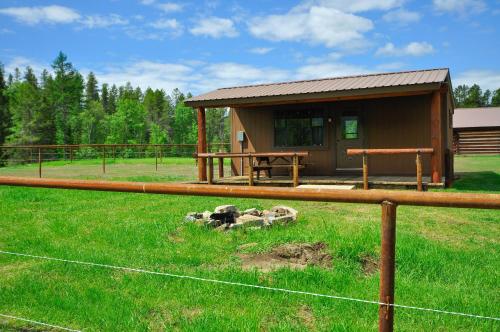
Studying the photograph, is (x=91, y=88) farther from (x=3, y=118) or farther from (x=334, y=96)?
(x=334, y=96)

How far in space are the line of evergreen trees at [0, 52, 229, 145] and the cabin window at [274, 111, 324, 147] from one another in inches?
1793

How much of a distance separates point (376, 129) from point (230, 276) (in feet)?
35.6

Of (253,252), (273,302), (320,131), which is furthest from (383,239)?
(320,131)

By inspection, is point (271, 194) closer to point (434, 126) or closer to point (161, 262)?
point (161, 262)

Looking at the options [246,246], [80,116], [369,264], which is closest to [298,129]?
[246,246]

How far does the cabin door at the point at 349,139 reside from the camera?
14156 mm

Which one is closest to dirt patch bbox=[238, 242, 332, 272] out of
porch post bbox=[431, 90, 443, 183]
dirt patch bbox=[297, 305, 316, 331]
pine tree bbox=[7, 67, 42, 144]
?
dirt patch bbox=[297, 305, 316, 331]

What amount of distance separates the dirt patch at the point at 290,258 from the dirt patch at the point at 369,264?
1.09ft

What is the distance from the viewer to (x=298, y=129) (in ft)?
48.9

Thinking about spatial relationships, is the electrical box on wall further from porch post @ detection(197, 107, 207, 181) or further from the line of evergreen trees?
the line of evergreen trees

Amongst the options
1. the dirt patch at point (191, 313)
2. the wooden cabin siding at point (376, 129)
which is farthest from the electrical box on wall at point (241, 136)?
the dirt patch at point (191, 313)

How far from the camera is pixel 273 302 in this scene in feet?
11.5

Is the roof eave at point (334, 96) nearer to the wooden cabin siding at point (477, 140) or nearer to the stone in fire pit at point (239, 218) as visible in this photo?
the stone in fire pit at point (239, 218)

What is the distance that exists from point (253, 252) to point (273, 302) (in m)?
1.50
